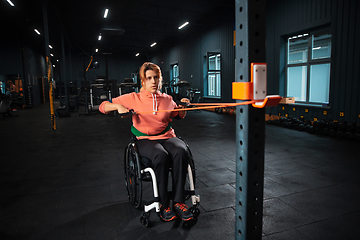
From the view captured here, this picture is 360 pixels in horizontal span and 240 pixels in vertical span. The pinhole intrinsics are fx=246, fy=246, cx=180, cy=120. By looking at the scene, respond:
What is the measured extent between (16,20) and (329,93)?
10.7 metres

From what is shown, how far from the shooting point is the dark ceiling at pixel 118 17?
827 cm

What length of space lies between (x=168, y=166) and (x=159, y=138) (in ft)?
0.93

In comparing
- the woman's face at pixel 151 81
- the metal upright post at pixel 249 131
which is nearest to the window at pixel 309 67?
the woman's face at pixel 151 81

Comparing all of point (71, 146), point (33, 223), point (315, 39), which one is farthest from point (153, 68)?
point (315, 39)

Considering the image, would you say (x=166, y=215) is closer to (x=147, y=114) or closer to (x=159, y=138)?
(x=159, y=138)

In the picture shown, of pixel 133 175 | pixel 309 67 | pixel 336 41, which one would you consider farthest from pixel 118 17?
→ pixel 133 175

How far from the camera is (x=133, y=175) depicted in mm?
1748

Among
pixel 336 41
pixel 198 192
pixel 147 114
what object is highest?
pixel 336 41

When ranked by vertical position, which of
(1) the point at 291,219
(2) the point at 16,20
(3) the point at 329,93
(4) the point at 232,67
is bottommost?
(1) the point at 291,219

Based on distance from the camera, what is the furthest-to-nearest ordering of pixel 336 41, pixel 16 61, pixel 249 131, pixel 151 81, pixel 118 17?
pixel 16 61 < pixel 118 17 < pixel 336 41 < pixel 151 81 < pixel 249 131

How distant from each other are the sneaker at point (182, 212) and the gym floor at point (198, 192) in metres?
0.06

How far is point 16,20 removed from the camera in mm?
9359

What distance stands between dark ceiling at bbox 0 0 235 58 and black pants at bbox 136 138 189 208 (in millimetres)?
7076

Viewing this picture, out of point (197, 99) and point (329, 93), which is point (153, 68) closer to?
point (329, 93)
